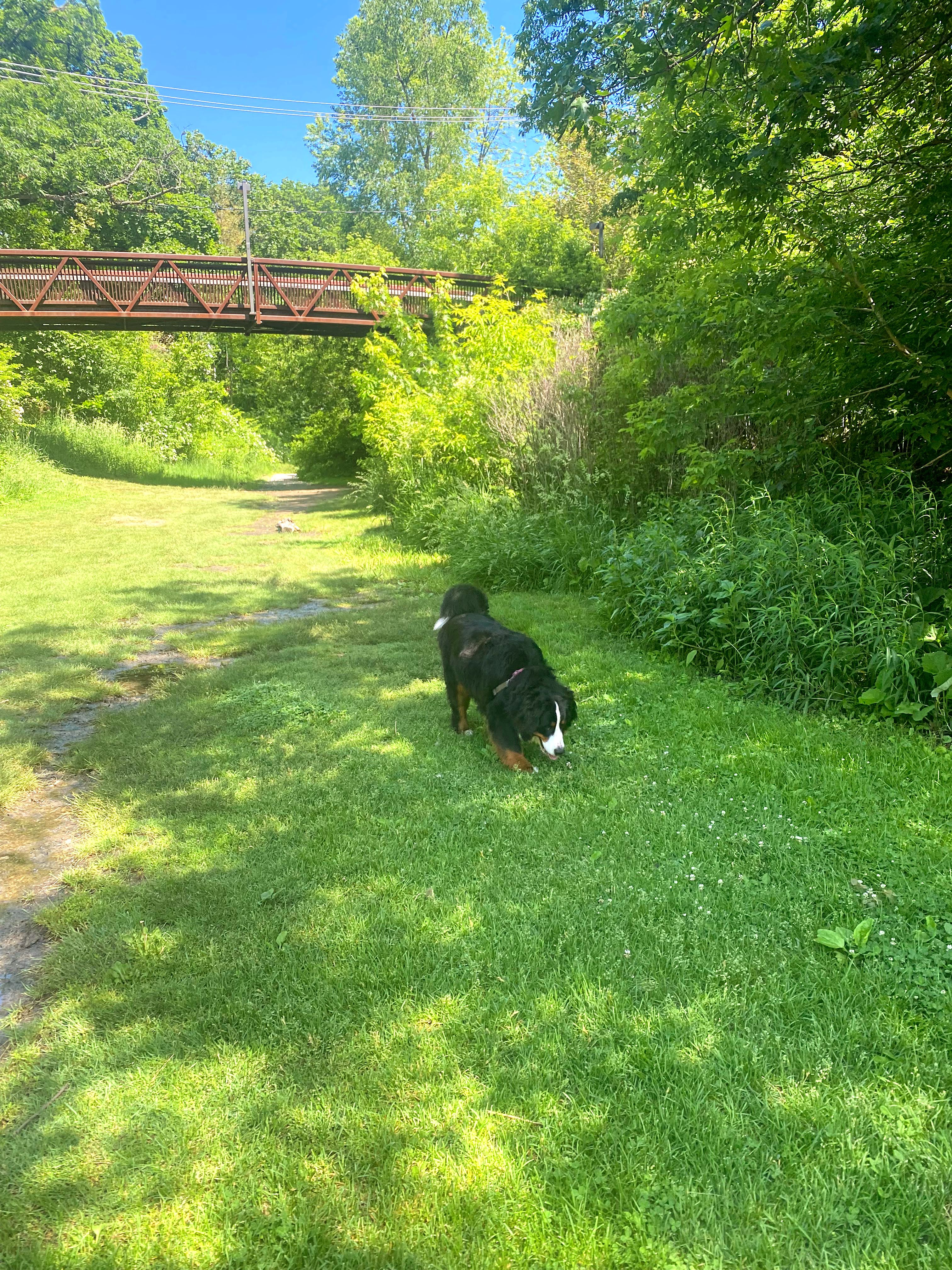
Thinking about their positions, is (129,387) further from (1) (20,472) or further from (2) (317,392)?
(1) (20,472)

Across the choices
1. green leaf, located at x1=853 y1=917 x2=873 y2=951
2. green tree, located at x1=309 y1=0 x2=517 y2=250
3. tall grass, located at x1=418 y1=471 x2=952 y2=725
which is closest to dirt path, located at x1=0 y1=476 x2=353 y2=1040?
green leaf, located at x1=853 y1=917 x2=873 y2=951

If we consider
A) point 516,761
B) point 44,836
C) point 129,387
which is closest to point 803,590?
point 516,761

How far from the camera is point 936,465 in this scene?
17.9 ft

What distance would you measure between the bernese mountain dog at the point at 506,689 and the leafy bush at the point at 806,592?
152cm

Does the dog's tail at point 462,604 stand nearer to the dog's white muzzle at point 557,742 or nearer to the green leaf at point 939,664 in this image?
the dog's white muzzle at point 557,742

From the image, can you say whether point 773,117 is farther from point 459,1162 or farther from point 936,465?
point 459,1162

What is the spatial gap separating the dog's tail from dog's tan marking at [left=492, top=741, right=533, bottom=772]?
4.87ft

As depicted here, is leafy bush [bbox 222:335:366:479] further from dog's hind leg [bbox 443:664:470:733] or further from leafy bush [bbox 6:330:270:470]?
dog's hind leg [bbox 443:664:470:733]

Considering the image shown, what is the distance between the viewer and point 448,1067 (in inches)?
76.8

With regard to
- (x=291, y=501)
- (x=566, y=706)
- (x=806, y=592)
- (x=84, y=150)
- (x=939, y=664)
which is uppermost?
(x=84, y=150)

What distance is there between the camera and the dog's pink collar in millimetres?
3848

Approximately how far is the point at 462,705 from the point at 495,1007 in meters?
2.38

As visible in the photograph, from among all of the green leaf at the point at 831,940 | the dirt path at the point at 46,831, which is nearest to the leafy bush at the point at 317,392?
the dirt path at the point at 46,831

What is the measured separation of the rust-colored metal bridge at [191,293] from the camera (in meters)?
19.7
